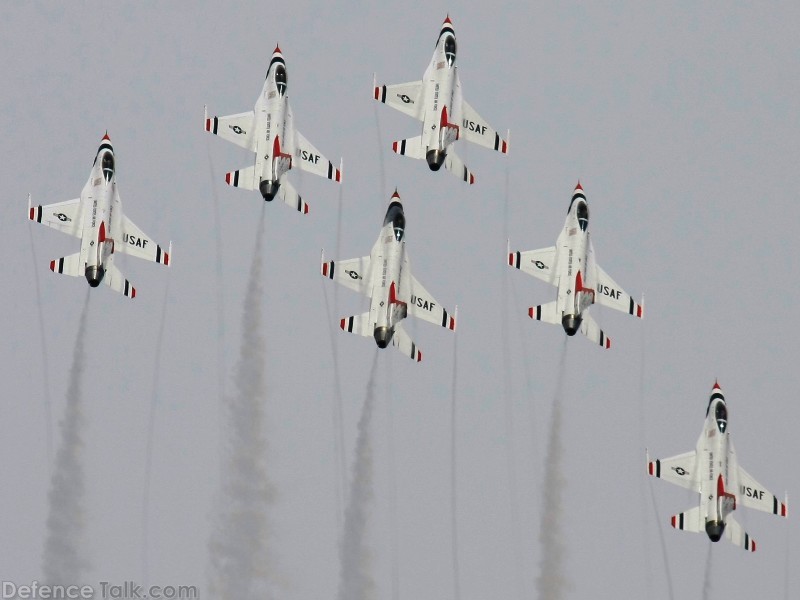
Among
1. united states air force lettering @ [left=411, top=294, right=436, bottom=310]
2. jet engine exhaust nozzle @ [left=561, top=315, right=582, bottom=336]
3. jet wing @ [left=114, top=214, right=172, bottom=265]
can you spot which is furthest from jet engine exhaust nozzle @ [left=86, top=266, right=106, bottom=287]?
jet engine exhaust nozzle @ [left=561, top=315, right=582, bottom=336]

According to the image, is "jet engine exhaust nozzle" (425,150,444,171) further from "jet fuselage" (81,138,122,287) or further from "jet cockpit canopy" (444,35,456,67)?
"jet fuselage" (81,138,122,287)

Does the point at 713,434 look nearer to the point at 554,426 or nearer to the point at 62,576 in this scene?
the point at 554,426

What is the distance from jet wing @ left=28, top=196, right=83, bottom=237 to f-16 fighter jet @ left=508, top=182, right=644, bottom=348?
21811 millimetres

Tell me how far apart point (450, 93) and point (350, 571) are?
2452cm

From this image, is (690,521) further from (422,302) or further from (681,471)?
(422,302)

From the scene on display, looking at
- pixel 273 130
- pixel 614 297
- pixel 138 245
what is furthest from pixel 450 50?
pixel 138 245

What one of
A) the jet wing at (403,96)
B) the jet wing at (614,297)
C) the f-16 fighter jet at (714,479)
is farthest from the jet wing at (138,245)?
the f-16 fighter jet at (714,479)

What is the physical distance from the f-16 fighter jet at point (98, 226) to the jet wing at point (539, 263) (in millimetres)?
17543

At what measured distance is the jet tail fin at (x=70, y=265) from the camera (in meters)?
98.1

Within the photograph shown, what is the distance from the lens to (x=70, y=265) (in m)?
98.4

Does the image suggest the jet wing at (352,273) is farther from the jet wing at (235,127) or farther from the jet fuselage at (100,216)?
the jet fuselage at (100,216)

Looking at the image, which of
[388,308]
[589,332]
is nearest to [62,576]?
[388,308]

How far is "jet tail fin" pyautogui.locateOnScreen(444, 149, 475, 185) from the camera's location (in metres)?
106

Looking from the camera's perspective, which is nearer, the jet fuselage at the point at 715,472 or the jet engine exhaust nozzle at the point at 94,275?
the jet engine exhaust nozzle at the point at 94,275
